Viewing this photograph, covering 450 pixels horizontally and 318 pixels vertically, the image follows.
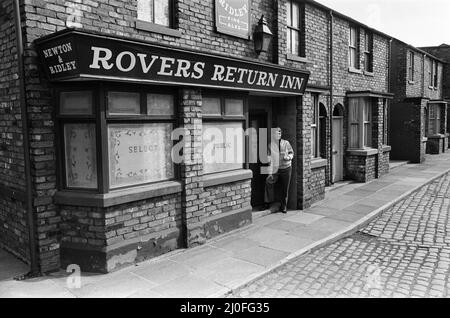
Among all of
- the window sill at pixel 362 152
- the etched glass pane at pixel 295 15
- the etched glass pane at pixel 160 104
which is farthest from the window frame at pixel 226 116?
the window sill at pixel 362 152

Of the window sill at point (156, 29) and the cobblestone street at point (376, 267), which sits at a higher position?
the window sill at point (156, 29)

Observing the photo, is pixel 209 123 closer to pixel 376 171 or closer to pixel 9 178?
pixel 9 178

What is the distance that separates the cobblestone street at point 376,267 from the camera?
497 cm

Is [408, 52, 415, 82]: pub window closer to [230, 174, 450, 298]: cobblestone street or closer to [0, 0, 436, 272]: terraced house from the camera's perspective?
[230, 174, 450, 298]: cobblestone street

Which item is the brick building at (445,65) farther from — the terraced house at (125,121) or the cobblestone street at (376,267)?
the terraced house at (125,121)

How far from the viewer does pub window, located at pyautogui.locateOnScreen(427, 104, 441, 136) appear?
72.4 ft

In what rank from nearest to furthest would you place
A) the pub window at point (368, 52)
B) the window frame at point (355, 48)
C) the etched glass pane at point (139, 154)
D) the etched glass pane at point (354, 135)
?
the etched glass pane at point (139, 154)
the window frame at point (355, 48)
the etched glass pane at point (354, 135)
the pub window at point (368, 52)

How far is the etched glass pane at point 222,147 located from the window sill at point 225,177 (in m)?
0.11

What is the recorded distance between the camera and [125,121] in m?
5.73

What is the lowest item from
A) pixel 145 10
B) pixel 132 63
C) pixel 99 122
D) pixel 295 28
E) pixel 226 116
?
pixel 99 122

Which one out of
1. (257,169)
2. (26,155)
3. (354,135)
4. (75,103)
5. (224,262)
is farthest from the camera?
(354,135)

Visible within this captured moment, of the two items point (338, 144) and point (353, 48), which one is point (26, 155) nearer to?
point (338, 144)

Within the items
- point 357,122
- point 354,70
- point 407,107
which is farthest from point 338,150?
point 407,107

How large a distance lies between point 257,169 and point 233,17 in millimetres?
3662
